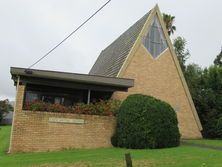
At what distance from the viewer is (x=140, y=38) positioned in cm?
2862

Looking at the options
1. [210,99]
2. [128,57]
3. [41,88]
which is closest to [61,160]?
[41,88]

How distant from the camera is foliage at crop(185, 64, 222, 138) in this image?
1208 inches

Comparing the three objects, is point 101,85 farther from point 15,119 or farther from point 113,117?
point 15,119

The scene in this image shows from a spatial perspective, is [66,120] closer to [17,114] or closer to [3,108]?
[17,114]

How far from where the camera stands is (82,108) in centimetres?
2038

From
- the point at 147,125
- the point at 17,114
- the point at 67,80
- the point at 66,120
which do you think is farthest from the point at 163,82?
the point at 17,114

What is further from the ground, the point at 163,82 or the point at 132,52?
the point at 132,52

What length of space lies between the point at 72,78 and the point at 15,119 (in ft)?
12.6

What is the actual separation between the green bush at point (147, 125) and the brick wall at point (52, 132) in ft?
3.98

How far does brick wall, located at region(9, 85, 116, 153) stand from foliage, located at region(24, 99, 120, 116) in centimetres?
30

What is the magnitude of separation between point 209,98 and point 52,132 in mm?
16807

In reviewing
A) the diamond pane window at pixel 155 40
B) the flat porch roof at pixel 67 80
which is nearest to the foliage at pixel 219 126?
the diamond pane window at pixel 155 40

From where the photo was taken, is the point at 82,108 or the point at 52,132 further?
the point at 82,108

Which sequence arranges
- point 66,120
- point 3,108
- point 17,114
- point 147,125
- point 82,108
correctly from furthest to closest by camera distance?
point 3,108 < point 82,108 < point 66,120 < point 17,114 < point 147,125
